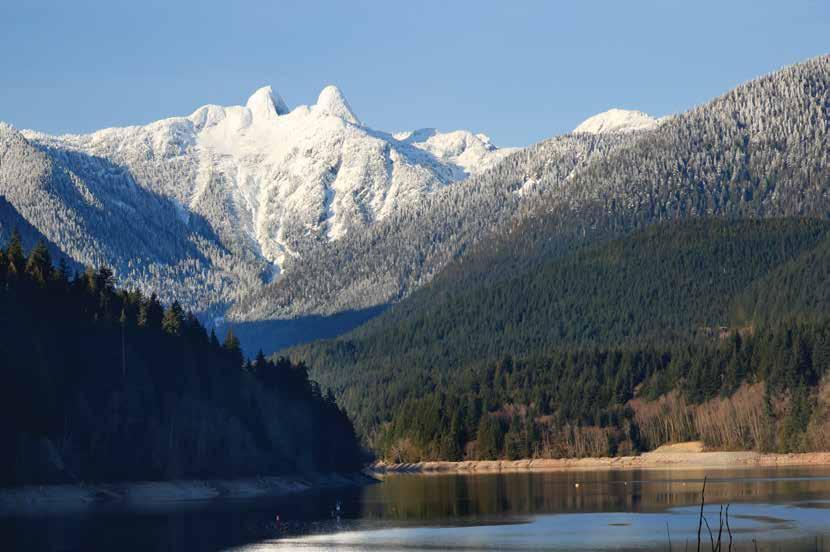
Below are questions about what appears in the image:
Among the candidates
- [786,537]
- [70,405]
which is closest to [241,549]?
[786,537]

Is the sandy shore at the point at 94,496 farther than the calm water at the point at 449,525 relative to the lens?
Yes

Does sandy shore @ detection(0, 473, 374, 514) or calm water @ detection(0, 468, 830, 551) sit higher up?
sandy shore @ detection(0, 473, 374, 514)

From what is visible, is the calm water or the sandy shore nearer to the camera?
the calm water

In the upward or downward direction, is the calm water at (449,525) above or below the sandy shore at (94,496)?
below

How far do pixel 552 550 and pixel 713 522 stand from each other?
25523 mm

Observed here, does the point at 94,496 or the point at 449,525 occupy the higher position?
the point at 94,496

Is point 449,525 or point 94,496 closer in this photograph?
point 449,525

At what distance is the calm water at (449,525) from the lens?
134 metres

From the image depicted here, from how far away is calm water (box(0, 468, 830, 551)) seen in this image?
134m

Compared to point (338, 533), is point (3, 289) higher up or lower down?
higher up

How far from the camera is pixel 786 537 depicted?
132 metres

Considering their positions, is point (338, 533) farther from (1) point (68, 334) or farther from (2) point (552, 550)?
(1) point (68, 334)

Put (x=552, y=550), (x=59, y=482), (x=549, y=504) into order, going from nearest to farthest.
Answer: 1. (x=552, y=550)
2. (x=59, y=482)
3. (x=549, y=504)

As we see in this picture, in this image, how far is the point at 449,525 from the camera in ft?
522
